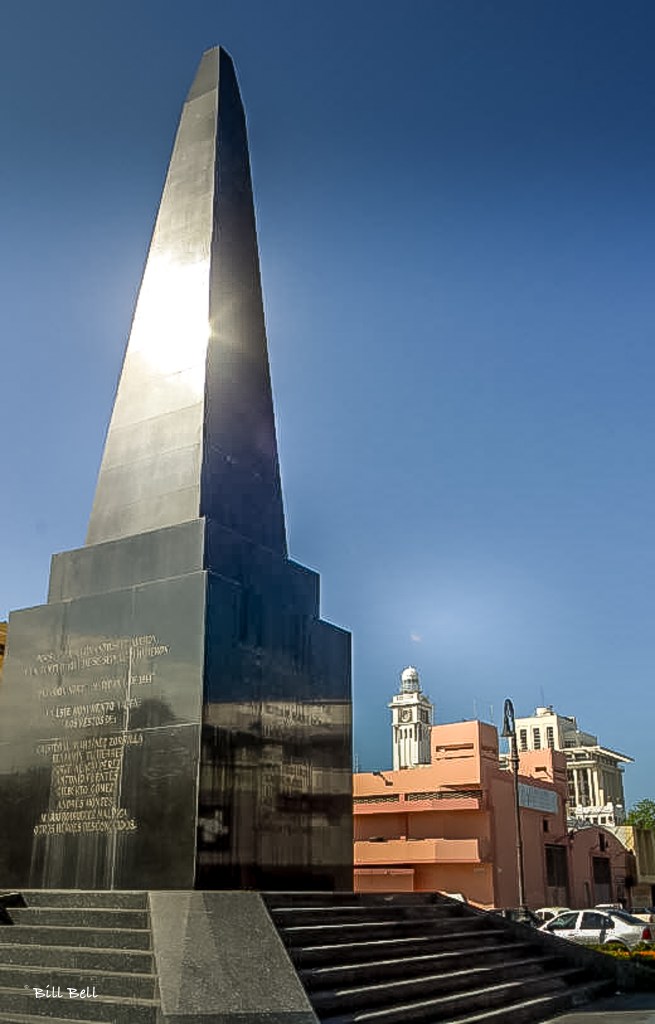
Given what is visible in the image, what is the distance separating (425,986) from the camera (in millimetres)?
7230

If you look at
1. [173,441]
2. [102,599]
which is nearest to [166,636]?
[102,599]

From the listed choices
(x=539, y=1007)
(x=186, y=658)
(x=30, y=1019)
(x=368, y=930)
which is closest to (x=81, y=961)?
(x=30, y=1019)

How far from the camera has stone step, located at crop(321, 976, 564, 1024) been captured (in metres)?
6.30

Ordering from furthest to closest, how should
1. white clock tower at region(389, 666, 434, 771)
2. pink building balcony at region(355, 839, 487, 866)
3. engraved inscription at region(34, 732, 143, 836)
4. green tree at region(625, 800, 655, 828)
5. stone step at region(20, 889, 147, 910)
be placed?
white clock tower at region(389, 666, 434, 771)
green tree at region(625, 800, 655, 828)
pink building balcony at region(355, 839, 487, 866)
engraved inscription at region(34, 732, 143, 836)
stone step at region(20, 889, 147, 910)

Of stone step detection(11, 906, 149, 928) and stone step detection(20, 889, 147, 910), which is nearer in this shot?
stone step detection(11, 906, 149, 928)

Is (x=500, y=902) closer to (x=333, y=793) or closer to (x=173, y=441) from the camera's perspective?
(x=333, y=793)

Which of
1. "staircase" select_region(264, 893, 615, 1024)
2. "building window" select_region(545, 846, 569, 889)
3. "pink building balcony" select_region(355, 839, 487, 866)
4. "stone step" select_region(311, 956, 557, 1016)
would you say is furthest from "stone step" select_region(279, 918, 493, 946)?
"building window" select_region(545, 846, 569, 889)

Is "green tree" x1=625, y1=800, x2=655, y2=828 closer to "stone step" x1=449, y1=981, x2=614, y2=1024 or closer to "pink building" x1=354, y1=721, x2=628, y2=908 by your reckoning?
"pink building" x1=354, y1=721, x2=628, y2=908

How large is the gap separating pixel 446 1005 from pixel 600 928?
36.3 feet

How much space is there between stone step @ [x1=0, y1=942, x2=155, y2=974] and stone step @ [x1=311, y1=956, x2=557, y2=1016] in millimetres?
1214

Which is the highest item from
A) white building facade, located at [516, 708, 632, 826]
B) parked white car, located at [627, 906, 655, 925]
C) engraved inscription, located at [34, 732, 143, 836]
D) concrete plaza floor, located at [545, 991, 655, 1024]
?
white building facade, located at [516, 708, 632, 826]

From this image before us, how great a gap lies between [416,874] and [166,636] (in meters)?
25.4

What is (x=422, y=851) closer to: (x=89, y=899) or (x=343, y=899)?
(x=343, y=899)

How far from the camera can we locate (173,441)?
1054cm
